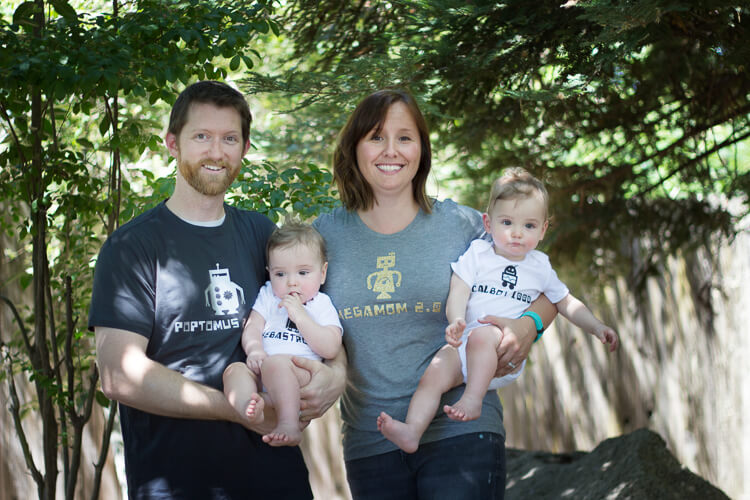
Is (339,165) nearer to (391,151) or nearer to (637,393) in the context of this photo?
(391,151)

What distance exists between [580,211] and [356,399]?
8.05 feet

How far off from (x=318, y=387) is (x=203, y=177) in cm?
73

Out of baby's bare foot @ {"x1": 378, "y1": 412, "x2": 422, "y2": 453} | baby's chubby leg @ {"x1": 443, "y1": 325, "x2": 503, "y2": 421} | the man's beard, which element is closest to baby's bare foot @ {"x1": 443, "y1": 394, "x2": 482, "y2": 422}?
baby's chubby leg @ {"x1": 443, "y1": 325, "x2": 503, "y2": 421}

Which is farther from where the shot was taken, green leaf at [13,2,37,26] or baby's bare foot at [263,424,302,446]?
green leaf at [13,2,37,26]

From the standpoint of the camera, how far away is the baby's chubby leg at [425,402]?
2.26m

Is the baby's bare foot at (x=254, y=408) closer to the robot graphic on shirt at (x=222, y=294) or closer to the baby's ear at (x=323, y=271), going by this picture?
the robot graphic on shirt at (x=222, y=294)

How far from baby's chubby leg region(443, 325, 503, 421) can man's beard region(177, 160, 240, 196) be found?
3.14ft

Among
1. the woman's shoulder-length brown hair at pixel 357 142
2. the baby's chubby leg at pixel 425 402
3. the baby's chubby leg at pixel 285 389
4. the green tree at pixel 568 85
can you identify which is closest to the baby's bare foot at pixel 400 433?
the baby's chubby leg at pixel 425 402

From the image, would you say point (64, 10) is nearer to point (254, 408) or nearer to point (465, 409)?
point (254, 408)

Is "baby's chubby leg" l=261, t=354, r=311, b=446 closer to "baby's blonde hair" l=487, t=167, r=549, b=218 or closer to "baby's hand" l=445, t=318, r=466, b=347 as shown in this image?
"baby's hand" l=445, t=318, r=466, b=347

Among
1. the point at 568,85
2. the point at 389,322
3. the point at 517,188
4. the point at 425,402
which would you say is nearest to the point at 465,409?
the point at 425,402

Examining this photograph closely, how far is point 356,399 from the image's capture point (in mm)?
2480

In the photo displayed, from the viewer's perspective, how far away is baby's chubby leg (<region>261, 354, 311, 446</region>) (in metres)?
2.15

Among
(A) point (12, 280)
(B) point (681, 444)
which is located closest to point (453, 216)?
(A) point (12, 280)
